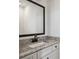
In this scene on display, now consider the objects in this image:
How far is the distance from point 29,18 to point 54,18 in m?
0.99

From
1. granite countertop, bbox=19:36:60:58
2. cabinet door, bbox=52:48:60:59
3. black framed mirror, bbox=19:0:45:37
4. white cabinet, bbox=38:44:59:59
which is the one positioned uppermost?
black framed mirror, bbox=19:0:45:37

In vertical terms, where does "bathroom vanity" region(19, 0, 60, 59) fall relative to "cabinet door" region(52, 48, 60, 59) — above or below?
above

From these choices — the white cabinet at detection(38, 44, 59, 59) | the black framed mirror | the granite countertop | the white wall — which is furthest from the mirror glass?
the white cabinet at detection(38, 44, 59, 59)

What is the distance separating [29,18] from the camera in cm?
195

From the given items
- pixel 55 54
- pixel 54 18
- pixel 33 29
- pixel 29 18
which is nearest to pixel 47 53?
pixel 55 54

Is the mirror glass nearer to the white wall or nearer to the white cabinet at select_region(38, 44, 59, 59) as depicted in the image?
the white wall

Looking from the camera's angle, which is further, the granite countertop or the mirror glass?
the mirror glass

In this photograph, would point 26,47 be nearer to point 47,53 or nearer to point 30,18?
point 47,53

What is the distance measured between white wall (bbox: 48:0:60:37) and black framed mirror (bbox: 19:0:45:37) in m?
0.26

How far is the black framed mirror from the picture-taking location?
5.69ft

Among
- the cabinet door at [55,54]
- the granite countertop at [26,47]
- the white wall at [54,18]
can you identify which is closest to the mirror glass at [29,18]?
the granite countertop at [26,47]

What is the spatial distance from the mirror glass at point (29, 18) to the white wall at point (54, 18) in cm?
39
